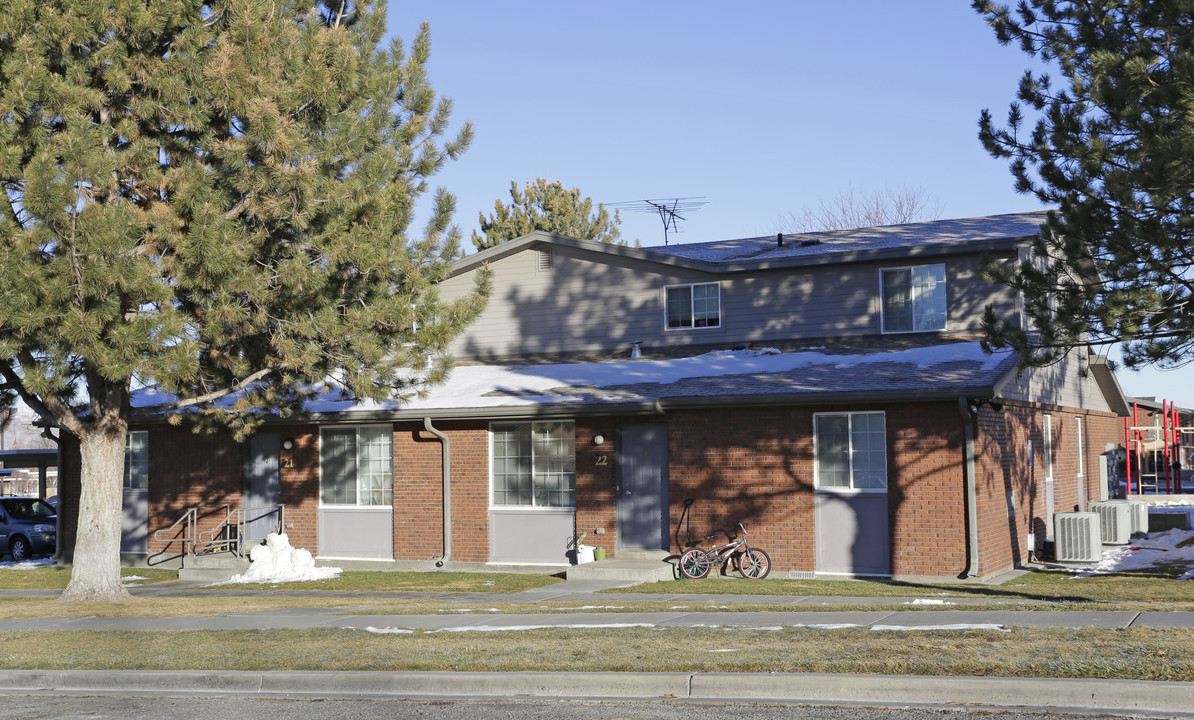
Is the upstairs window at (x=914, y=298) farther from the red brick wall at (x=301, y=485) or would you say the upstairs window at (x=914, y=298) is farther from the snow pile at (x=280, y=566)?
the snow pile at (x=280, y=566)

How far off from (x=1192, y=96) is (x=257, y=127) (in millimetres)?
11308

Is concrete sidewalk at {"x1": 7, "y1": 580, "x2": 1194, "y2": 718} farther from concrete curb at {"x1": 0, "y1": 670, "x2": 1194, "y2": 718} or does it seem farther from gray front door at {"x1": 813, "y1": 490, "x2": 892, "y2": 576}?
gray front door at {"x1": 813, "y1": 490, "x2": 892, "y2": 576}

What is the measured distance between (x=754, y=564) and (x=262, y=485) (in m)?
10.4

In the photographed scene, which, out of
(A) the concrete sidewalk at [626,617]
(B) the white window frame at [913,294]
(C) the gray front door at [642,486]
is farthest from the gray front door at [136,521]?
(B) the white window frame at [913,294]

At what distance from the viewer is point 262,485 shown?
78.0 feet

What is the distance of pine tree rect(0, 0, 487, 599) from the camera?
1495cm

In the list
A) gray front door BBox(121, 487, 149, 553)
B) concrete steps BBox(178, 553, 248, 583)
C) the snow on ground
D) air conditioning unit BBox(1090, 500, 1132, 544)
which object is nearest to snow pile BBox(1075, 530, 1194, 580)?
air conditioning unit BBox(1090, 500, 1132, 544)

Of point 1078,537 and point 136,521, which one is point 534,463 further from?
point 1078,537

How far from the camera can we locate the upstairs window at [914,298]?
876 inches

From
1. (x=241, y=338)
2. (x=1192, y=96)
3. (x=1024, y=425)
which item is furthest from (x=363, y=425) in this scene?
(x=1192, y=96)

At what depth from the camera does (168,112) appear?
16109 mm

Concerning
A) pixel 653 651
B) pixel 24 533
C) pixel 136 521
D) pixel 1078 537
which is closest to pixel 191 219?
pixel 653 651

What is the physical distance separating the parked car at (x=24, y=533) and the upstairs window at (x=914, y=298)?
2048cm

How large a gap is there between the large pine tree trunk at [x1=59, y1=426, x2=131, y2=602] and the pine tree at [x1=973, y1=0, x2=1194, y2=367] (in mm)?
13128
